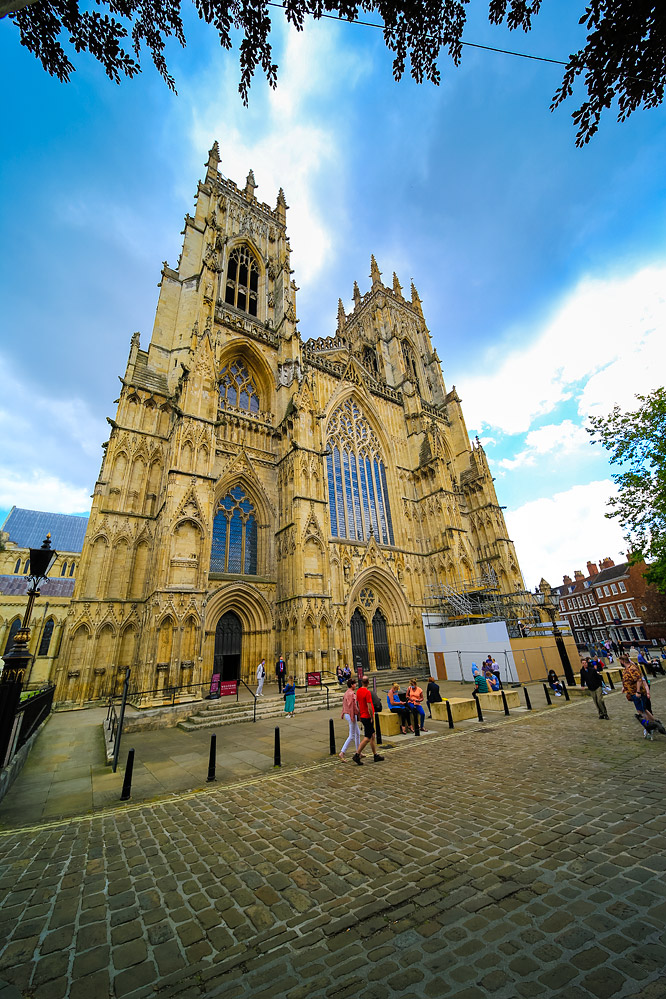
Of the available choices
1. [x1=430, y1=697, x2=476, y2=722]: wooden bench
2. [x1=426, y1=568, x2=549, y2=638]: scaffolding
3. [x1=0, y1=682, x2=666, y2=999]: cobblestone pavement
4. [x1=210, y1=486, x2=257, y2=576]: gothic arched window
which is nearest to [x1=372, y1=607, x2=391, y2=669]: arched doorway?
[x1=426, y1=568, x2=549, y2=638]: scaffolding

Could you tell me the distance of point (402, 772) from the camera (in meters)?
6.06

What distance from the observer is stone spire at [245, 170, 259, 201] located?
A: 2966cm

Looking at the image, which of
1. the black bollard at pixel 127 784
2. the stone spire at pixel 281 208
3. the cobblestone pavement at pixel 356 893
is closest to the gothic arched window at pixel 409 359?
the stone spire at pixel 281 208

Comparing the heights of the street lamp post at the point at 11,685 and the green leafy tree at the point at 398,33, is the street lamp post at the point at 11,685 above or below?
below

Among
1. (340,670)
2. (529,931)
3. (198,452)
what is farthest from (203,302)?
(529,931)

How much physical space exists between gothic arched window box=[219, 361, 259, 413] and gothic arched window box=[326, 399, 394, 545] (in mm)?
5431

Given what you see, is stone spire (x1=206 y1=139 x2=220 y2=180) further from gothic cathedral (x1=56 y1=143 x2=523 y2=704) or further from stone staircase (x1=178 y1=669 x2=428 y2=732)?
stone staircase (x1=178 y1=669 x2=428 y2=732)

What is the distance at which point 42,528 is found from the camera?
4747cm

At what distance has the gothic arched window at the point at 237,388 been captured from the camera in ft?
70.0

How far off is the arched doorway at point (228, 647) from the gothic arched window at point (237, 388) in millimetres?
11630

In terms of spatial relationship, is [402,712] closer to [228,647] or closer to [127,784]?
[127,784]

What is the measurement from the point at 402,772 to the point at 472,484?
27.6 metres

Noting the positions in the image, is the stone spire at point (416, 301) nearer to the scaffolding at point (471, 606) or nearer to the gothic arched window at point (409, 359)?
the gothic arched window at point (409, 359)

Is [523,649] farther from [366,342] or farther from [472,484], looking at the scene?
[366,342]
